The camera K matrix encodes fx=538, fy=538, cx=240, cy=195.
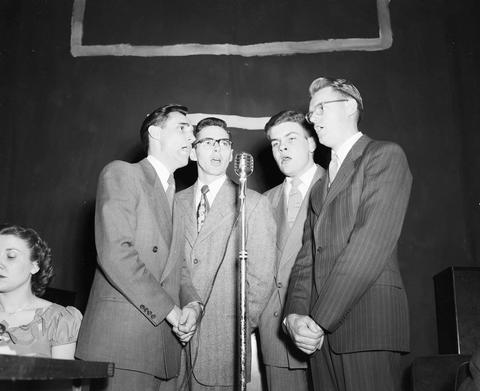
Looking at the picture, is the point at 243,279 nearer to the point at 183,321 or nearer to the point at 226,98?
→ the point at 183,321

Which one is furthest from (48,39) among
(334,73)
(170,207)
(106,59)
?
(170,207)

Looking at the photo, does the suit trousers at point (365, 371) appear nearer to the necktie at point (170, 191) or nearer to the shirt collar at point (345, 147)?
the shirt collar at point (345, 147)

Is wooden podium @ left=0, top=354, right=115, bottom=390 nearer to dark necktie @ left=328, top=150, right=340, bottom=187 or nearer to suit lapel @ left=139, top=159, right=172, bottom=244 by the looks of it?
suit lapel @ left=139, top=159, right=172, bottom=244

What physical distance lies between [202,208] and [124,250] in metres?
0.72

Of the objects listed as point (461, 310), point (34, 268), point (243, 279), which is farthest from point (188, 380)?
point (461, 310)

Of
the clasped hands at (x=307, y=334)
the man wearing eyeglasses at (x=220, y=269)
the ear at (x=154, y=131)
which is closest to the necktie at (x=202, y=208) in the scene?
the man wearing eyeglasses at (x=220, y=269)

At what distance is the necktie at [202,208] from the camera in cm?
297

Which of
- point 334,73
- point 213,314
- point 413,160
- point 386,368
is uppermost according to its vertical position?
point 334,73

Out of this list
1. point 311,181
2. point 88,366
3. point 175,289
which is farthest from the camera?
point 311,181

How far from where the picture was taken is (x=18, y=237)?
2.62 meters

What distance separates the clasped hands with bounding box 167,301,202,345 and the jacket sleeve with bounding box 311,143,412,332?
593 mm

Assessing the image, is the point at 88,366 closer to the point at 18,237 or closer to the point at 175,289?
the point at 175,289

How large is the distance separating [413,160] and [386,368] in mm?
2361

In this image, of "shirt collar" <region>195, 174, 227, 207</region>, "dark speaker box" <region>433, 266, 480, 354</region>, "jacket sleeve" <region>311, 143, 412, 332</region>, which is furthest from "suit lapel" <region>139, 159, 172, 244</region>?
"dark speaker box" <region>433, 266, 480, 354</region>
